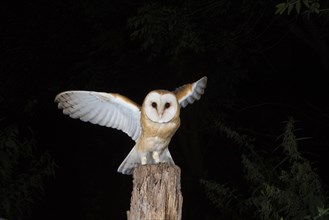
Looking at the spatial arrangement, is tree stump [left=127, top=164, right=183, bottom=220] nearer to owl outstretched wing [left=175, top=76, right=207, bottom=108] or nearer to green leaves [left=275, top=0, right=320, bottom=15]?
owl outstretched wing [left=175, top=76, right=207, bottom=108]

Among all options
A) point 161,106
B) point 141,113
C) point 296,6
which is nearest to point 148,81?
point 296,6

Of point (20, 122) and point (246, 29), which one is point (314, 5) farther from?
point (20, 122)

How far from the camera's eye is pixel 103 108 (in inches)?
140

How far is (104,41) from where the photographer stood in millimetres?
6402

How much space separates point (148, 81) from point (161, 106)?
3.69m

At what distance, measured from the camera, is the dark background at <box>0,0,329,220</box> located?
626 centimetres

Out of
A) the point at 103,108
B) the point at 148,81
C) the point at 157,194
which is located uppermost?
the point at 148,81

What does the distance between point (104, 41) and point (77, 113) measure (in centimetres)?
294

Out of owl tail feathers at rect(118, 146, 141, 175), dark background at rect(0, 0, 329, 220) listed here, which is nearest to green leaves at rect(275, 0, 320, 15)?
owl tail feathers at rect(118, 146, 141, 175)

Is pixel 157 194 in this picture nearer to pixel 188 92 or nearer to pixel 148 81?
pixel 188 92

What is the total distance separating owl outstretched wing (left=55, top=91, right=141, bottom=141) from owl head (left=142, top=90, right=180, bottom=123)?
0.80 feet

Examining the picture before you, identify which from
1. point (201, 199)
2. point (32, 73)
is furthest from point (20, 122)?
point (201, 199)

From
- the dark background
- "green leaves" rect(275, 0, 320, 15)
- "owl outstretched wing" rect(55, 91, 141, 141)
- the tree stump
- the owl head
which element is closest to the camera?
the tree stump

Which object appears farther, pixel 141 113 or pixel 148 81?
pixel 148 81
